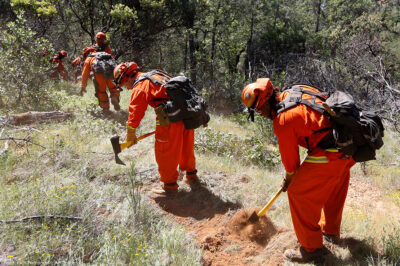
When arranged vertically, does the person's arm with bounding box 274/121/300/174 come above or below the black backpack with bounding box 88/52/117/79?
below

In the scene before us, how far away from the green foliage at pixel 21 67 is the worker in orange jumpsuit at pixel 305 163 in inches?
237

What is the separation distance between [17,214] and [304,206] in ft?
8.79

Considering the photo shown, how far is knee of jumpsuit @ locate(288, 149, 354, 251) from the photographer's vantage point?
2.72 m

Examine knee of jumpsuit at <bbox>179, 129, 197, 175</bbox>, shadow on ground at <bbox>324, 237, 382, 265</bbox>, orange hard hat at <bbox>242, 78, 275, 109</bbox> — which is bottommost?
shadow on ground at <bbox>324, 237, 382, 265</bbox>

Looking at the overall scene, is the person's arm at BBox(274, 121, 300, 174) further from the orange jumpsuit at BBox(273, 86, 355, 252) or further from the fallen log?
the fallen log

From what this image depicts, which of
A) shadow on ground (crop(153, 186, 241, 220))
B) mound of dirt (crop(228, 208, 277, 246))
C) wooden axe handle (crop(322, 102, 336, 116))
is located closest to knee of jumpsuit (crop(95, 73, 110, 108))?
shadow on ground (crop(153, 186, 241, 220))

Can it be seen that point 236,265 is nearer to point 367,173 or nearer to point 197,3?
point 367,173

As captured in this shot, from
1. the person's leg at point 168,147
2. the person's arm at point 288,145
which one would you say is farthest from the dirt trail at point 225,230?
the person's arm at point 288,145

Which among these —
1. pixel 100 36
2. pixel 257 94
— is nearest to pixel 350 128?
pixel 257 94

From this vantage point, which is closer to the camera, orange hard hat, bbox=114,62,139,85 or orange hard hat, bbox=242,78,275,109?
orange hard hat, bbox=242,78,275,109

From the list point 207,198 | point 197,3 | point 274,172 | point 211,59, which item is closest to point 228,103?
point 211,59

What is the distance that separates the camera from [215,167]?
5031mm

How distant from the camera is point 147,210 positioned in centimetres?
344

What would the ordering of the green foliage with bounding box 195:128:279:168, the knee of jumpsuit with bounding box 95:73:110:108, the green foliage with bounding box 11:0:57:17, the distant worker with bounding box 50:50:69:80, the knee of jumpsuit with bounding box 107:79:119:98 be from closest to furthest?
the green foliage with bounding box 195:128:279:168 < the knee of jumpsuit with bounding box 95:73:110:108 < the knee of jumpsuit with bounding box 107:79:119:98 < the green foliage with bounding box 11:0:57:17 < the distant worker with bounding box 50:50:69:80
